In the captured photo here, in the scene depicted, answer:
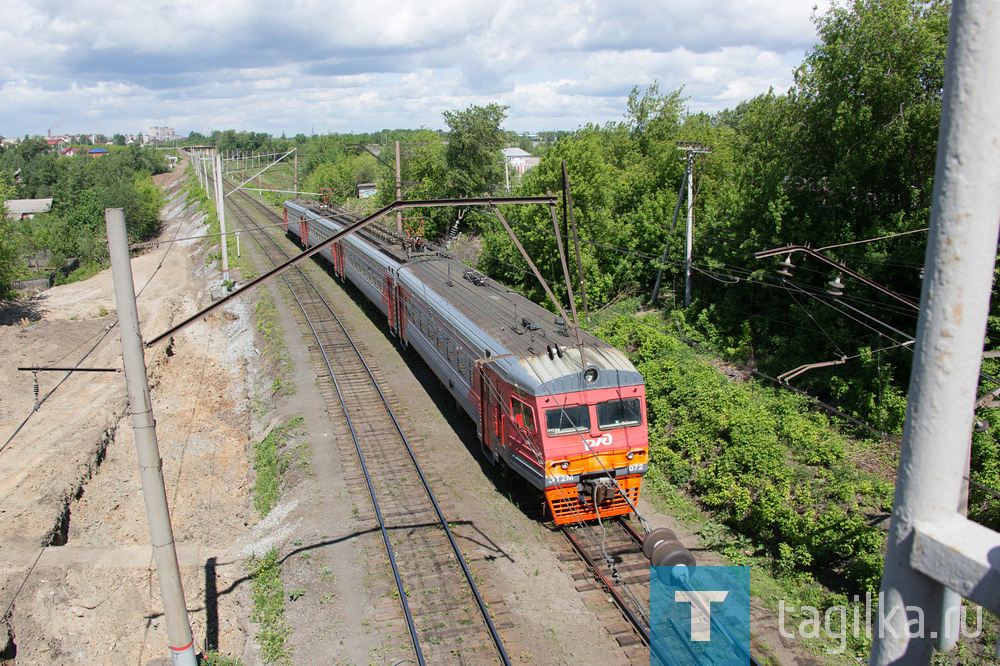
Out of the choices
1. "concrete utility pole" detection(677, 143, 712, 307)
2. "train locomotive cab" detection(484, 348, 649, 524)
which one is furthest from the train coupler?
"concrete utility pole" detection(677, 143, 712, 307)

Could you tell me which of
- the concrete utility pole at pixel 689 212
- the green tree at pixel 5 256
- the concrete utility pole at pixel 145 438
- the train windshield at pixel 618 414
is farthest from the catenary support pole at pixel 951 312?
the green tree at pixel 5 256

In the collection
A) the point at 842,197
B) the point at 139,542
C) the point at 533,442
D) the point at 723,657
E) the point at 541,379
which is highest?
the point at 842,197

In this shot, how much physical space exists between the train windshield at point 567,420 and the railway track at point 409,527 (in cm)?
270

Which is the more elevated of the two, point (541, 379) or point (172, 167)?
point (172, 167)

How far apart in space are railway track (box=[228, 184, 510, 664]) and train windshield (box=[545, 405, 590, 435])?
2.70 meters

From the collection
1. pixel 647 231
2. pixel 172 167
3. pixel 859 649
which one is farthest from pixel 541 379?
pixel 172 167

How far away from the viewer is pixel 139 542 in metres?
14.4

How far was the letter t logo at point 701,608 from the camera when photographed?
9.61 meters

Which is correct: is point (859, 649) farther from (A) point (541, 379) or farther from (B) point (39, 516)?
(B) point (39, 516)

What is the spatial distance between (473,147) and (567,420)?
3126cm

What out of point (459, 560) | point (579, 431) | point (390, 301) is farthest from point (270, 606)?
point (390, 301)

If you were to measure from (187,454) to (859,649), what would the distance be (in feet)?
54.0

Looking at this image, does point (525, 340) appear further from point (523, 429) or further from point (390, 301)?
point (390, 301)

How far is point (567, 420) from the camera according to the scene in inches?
461
